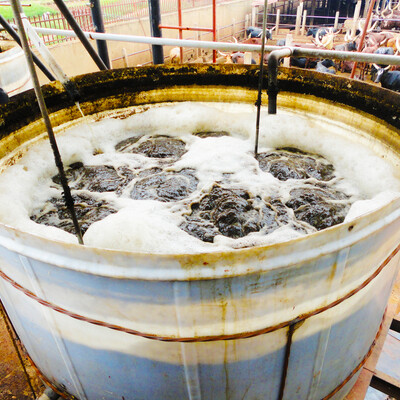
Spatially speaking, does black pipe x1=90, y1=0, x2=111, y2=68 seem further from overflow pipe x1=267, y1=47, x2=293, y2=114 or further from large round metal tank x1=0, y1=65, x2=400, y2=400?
large round metal tank x1=0, y1=65, x2=400, y2=400

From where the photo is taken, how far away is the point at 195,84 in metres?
3.43

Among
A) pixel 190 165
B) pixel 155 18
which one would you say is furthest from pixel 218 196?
pixel 155 18

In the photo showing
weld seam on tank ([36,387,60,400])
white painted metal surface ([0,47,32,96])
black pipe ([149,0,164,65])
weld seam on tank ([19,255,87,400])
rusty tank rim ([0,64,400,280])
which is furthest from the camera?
black pipe ([149,0,164,65])

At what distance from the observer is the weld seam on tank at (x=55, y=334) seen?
4.27 ft

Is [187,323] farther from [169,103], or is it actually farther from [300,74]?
[169,103]

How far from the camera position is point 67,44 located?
11516 millimetres

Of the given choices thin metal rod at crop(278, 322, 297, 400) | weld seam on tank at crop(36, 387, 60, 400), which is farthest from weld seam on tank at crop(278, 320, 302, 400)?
weld seam on tank at crop(36, 387, 60, 400)

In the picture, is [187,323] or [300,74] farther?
[300,74]

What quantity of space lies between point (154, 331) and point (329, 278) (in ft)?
2.25

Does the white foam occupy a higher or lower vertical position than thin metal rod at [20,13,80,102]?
lower

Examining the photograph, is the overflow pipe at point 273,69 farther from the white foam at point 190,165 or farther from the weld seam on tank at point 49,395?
the weld seam on tank at point 49,395

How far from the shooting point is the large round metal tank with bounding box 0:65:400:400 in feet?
3.72

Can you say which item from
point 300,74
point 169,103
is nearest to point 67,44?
point 169,103

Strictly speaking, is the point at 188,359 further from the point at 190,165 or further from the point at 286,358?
the point at 190,165
